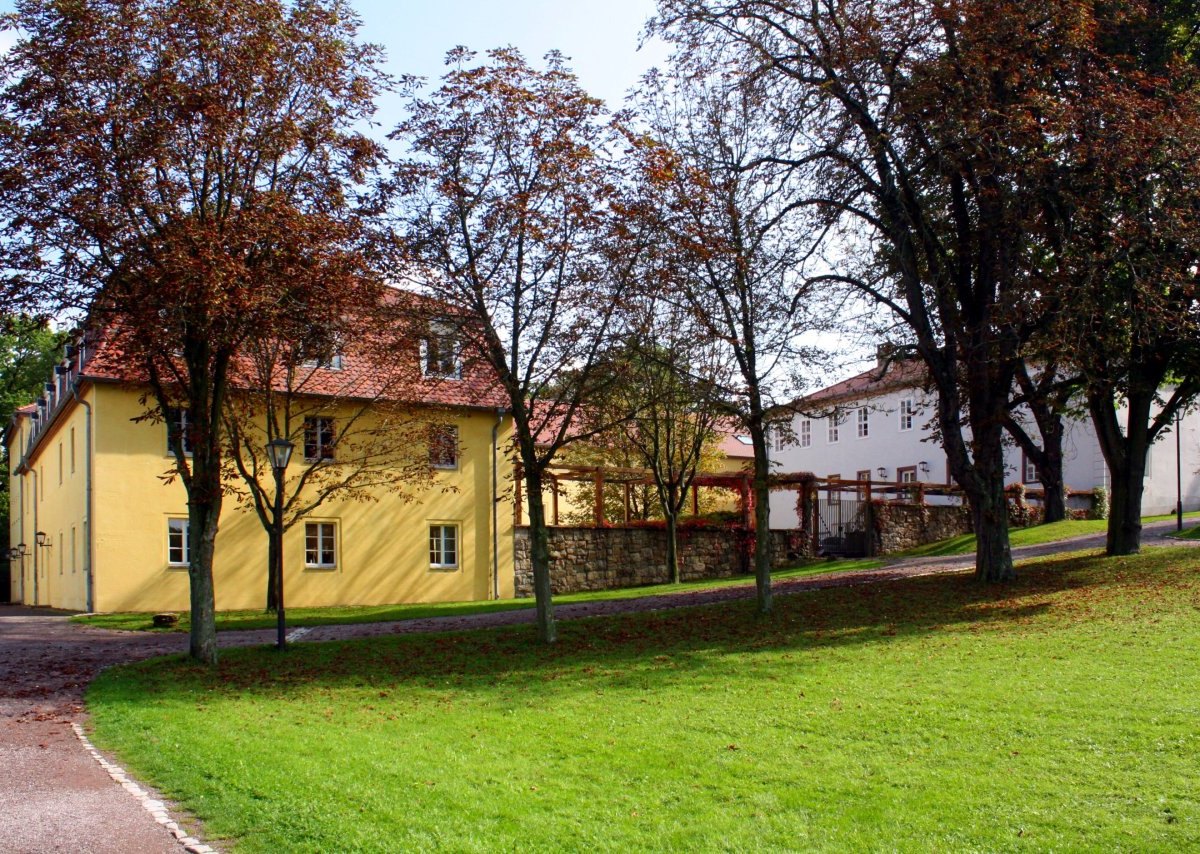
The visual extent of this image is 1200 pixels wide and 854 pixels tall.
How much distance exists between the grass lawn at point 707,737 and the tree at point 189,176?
439 cm

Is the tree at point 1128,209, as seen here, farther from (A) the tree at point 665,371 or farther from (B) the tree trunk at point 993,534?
(A) the tree at point 665,371

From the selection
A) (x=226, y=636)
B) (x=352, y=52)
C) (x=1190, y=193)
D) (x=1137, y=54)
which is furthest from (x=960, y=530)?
(x=352, y=52)

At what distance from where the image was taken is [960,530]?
36344 mm

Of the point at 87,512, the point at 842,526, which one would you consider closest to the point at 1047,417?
the point at 842,526

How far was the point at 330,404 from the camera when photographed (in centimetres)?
2709

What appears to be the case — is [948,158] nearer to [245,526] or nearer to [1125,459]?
[1125,459]

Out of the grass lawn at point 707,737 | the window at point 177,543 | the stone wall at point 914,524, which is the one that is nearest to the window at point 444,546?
the window at point 177,543

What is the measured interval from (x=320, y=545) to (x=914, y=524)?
739 inches

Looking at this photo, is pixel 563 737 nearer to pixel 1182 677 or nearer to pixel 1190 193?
pixel 1182 677

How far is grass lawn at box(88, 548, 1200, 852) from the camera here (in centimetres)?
645

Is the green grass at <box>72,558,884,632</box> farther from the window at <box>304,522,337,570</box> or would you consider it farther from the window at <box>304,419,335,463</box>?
the window at <box>304,419,335,463</box>

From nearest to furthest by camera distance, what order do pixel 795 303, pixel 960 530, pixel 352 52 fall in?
pixel 352 52, pixel 795 303, pixel 960 530

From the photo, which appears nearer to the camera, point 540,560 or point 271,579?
point 540,560

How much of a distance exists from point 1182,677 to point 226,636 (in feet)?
49.6
